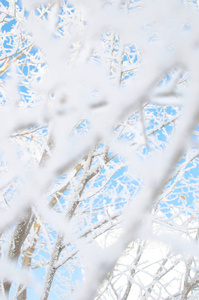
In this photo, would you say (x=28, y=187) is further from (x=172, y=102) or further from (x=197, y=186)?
(x=197, y=186)

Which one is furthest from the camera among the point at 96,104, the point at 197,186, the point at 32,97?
the point at 32,97

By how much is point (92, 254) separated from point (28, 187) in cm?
24

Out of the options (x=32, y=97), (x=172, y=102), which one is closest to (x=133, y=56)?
(x=32, y=97)

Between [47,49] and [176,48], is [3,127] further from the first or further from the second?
[176,48]

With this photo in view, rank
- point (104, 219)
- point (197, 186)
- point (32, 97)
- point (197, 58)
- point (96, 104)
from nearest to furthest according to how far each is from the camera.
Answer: point (197, 58)
point (96, 104)
point (104, 219)
point (197, 186)
point (32, 97)

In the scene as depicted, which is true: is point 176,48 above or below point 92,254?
above

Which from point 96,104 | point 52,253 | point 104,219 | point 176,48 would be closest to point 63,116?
point 96,104

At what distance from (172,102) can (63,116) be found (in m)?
0.30

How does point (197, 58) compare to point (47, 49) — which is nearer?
point (197, 58)

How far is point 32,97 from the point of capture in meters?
4.39

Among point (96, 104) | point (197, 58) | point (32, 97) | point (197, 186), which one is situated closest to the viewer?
point (197, 58)

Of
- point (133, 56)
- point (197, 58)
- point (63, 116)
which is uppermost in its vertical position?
point (133, 56)

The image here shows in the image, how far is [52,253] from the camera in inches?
86.7

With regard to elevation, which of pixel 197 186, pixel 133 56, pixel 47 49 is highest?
pixel 133 56
